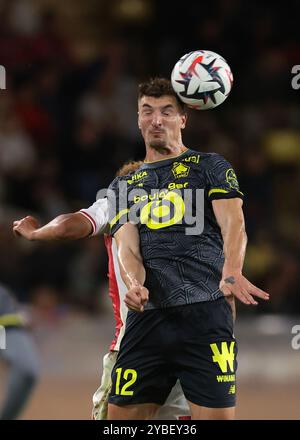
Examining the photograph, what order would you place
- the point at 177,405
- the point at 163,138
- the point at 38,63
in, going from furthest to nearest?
the point at 38,63 → the point at 177,405 → the point at 163,138

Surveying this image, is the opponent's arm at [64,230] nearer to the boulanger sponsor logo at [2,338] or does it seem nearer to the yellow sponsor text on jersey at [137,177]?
the yellow sponsor text on jersey at [137,177]

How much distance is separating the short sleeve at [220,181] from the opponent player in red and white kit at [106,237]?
485 mm

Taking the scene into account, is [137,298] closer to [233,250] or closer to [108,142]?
[233,250]

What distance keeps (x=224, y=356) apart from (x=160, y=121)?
3.21ft

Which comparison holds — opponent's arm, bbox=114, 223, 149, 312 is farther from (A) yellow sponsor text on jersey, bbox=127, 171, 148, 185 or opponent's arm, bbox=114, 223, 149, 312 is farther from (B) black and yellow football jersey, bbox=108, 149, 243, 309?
(A) yellow sponsor text on jersey, bbox=127, 171, 148, 185

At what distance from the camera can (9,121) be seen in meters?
9.95

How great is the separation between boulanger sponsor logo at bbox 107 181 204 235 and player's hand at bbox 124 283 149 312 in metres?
0.35

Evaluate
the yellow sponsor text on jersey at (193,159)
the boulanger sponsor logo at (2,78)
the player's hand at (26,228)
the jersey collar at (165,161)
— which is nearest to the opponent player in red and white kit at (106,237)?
the player's hand at (26,228)

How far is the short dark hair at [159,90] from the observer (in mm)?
4031

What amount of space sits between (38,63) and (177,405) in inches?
265

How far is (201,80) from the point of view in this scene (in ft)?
13.2

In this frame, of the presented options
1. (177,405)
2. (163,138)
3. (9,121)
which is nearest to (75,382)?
(9,121)

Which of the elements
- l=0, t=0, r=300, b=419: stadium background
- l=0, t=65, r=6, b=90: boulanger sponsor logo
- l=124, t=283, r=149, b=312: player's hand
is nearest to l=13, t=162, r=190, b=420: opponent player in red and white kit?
l=124, t=283, r=149, b=312: player's hand

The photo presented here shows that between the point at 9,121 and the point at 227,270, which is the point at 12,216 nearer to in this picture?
the point at 9,121
